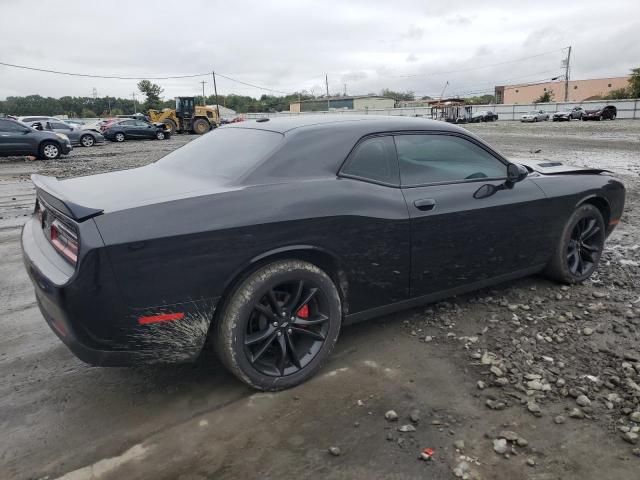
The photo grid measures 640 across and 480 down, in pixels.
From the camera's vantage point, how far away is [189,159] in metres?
3.64

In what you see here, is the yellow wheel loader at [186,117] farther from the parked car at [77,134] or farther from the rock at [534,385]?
the rock at [534,385]

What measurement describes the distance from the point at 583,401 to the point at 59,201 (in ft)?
9.85

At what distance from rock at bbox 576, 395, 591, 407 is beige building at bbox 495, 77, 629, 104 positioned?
9038 cm

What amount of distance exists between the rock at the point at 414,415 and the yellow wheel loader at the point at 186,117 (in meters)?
36.9

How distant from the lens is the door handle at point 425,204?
129 inches

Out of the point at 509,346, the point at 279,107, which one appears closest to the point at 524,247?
the point at 509,346

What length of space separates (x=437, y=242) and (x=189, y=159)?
184 centimetres

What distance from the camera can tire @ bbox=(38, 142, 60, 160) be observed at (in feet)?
56.9

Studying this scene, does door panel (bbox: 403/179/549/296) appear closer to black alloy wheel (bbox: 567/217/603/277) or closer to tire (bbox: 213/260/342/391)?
black alloy wheel (bbox: 567/217/603/277)

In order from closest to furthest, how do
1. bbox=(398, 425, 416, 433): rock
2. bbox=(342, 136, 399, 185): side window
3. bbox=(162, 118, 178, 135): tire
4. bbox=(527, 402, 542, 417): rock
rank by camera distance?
bbox=(398, 425, 416, 433): rock → bbox=(527, 402, 542, 417): rock → bbox=(342, 136, 399, 185): side window → bbox=(162, 118, 178, 135): tire

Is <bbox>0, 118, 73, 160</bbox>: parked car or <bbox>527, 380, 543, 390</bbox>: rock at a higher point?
<bbox>0, 118, 73, 160</bbox>: parked car

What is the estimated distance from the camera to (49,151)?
17469 mm

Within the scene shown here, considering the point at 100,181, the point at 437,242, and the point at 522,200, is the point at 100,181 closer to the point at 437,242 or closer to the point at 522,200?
the point at 437,242

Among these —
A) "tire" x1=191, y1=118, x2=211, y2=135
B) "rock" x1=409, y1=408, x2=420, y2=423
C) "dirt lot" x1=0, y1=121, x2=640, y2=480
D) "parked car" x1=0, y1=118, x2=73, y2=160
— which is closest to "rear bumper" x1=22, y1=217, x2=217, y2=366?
"dirt lot" x1=0, y1=121, x2=640, y2=480
